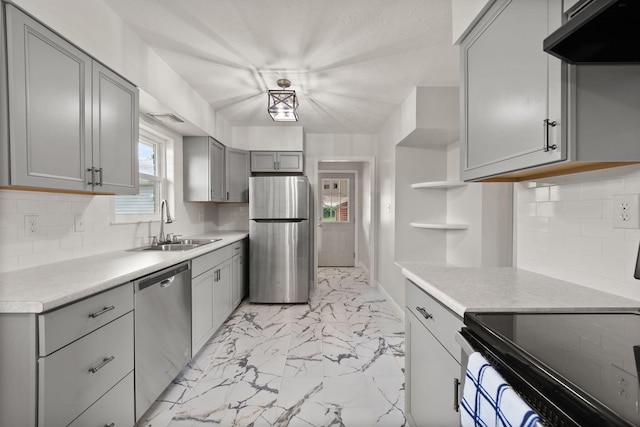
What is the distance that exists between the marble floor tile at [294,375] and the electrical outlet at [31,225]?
1.22 meters

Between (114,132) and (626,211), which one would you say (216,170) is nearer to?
(114,132)

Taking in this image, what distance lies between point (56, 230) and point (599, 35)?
2.56m

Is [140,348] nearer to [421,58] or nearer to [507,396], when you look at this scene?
[507,396]

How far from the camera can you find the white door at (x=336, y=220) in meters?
6.29

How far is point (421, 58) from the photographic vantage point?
7.75 ft

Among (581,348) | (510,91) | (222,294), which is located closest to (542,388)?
(581,348)

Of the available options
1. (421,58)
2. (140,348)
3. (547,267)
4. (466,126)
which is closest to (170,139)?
(140,348)

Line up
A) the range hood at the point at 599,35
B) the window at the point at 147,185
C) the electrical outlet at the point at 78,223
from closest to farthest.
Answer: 1. the range hood at the point at 599,35
2. the electrical outlet at the point at 78,223
3. the window at the point at 147,185

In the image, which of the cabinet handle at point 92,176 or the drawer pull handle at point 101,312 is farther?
the cabinet handle at point 92,176

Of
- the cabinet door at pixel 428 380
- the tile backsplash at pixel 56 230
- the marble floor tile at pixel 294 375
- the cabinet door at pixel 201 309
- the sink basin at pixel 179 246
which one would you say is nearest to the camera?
the cabinet door at pixel 428 380

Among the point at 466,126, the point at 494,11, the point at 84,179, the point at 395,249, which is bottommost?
the point at 395,249

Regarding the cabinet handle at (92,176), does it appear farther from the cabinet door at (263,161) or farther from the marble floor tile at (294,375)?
the cabinet door at (263,161)

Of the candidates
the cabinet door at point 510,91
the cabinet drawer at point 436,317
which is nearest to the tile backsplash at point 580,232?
the cabinet door at point 510,91

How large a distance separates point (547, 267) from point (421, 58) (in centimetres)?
178
